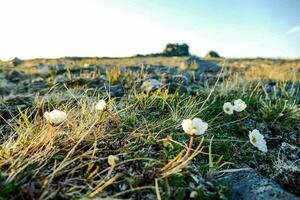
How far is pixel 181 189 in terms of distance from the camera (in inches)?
103

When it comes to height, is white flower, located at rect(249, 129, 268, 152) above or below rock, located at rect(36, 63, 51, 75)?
above

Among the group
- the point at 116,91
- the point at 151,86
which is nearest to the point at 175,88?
the point at 151,86

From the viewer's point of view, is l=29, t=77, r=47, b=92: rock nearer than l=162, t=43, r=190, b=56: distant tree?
Yes

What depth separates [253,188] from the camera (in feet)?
9.49

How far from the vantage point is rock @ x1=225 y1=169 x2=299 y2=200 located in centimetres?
278

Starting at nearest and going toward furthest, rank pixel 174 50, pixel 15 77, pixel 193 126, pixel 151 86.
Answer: pixel 193 126 < pixel 151 86 < pixel 15 77 < pixel 174 50

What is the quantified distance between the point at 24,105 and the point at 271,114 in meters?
2.90

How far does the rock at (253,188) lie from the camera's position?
9.13 ft

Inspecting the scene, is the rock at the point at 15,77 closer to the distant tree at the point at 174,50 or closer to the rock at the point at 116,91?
the rock at the point at 116,91

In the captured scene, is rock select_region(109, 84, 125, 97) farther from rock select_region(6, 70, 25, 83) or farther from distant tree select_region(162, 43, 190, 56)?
distant tree select_region(162, 43, 190, 56)

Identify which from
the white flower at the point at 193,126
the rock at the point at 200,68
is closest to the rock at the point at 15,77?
the rock at the point at 200,68

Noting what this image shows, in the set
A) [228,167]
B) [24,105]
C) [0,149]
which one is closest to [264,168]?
[228,167]

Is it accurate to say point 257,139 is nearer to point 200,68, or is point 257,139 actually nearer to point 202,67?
point 200,68

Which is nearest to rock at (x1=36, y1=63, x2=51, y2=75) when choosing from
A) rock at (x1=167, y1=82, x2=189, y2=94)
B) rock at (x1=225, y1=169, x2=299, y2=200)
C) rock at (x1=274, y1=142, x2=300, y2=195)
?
rock at (x1=167, y1=82, x2=189, y2=94)
